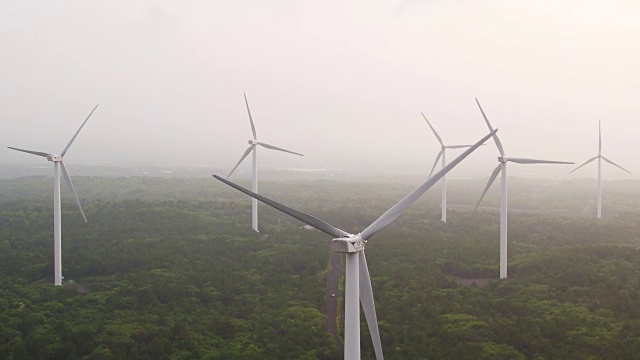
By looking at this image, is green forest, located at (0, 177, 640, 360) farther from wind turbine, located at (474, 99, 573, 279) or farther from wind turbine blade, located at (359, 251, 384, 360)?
wind turbine blade, located at (359, 251, 384, 360)

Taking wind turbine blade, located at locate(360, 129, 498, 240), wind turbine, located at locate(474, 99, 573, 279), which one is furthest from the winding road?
wind turbine blade, located at locate(360, 129, 498, 240)

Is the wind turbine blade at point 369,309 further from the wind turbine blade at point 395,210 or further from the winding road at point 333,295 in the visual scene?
the winding road at point 333,295

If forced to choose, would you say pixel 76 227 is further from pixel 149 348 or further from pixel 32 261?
pixel 149 348

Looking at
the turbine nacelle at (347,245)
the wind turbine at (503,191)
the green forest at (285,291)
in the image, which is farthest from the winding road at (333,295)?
Result: the turbine nacelle at (347,245)

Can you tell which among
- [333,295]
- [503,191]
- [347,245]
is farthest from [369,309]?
[503,191]

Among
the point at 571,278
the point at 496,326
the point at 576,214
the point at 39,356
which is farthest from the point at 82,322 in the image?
the point at 576,214

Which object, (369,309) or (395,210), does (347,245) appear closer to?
(395,210)

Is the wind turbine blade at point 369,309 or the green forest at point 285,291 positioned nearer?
the wind turbine blade at point 369,309

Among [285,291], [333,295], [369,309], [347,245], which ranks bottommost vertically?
[333,295]
